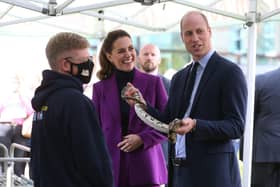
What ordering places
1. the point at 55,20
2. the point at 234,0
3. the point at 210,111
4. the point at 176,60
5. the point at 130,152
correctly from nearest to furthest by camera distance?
the point at 210,111, the point at 130,152, the point at 234,0, the point at 55,20, the point at 176,60

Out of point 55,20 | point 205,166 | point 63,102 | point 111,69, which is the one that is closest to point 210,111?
point 205,166

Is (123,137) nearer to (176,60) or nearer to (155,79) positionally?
(155,79)

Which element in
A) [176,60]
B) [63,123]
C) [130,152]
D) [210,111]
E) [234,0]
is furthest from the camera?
[176,60]

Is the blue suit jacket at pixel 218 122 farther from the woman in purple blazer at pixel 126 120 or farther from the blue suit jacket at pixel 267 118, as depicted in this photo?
the blue suit jacket at pixel 267 118

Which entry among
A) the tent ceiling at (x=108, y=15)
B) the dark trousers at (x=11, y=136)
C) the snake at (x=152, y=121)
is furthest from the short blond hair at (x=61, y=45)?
the dark trousers at (x=11, y=136)

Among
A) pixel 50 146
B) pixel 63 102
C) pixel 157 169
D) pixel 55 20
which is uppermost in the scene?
pixel 55 20

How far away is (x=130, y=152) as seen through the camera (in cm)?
342

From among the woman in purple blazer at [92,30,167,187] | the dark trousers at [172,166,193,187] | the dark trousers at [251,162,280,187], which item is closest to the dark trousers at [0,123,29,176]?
the dark trousers at [251,162,280,187]

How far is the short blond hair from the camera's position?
→ 8.60 feet

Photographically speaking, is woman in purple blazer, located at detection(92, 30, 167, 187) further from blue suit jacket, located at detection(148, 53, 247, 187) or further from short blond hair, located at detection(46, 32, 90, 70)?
short blond hair, located at detection(46, 32, 90, 70)

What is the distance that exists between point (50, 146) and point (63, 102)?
0.20 metres

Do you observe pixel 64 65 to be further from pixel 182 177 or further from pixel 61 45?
pixel 182 177

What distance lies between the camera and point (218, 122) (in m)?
2.75

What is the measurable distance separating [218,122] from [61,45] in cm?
80
